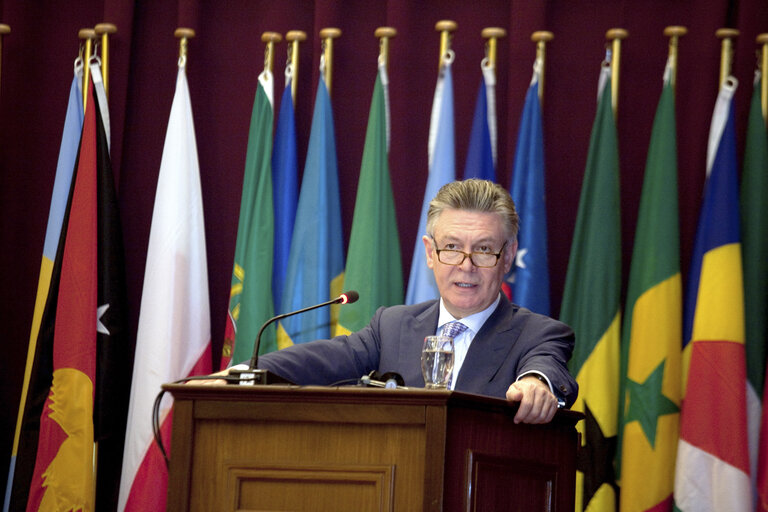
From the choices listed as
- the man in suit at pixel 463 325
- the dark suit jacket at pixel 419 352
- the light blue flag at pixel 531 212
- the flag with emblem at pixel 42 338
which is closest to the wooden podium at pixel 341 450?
the dark suit jacket at pixel 419 352

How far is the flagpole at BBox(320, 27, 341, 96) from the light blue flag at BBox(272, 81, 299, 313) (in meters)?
0.20

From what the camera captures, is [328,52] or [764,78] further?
[328,52]

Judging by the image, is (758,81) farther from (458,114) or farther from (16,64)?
(16,64)

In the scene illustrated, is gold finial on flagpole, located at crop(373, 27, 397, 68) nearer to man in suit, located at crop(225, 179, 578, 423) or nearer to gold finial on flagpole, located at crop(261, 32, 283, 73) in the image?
gold finial on flagpole, located at crop(261, 32, 283, 73)

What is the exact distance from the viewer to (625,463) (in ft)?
13.2

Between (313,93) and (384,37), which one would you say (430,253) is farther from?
(313,93)

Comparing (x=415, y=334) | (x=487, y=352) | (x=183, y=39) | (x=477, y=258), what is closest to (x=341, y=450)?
(x=487, y=352)

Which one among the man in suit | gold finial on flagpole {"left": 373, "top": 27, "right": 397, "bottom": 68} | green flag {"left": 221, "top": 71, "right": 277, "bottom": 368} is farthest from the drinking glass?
gold finial on flagpole {"left": 373, "top": 27, "right": 397, "bottom": 68}

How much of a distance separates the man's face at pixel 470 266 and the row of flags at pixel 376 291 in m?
1.35

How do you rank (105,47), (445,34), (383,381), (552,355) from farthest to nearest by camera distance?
(105,47), (445,34), (552,355), (383,381)

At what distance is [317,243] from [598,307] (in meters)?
1.36

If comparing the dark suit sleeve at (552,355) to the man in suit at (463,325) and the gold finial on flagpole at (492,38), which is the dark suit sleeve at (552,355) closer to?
the man in suit at (463,325)

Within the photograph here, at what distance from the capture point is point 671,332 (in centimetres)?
409

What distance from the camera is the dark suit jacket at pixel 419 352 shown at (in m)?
2.66
